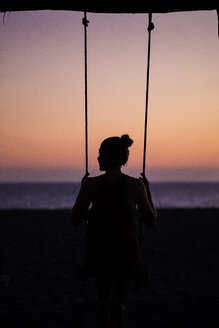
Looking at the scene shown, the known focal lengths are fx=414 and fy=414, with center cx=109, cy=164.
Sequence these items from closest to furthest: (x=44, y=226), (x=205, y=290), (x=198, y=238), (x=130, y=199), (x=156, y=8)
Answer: (x=130, y=199)
(x=156, y=8)
(x=205, y=290)
(x=198, y=238)
(x=44, y=226)

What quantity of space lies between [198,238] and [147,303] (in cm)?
610

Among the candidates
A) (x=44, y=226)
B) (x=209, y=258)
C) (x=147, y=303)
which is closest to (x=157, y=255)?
(x=209, y=258)

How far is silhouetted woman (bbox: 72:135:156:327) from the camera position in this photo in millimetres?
2834

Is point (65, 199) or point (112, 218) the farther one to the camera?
point (65, 199)

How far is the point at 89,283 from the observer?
22.5ft

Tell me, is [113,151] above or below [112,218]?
above

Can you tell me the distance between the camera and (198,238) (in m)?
11.5

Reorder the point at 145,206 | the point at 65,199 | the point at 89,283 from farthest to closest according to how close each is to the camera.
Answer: the point at 65,199
the point at 89,283
the point at 145,206

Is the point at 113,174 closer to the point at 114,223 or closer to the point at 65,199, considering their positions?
the point at 114,223

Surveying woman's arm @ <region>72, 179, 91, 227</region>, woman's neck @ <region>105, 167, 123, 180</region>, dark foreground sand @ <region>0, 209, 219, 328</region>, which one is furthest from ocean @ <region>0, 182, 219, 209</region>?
woman's neck @ <region>105, 167, 123, 180</region>

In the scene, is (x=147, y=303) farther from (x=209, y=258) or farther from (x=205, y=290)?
(x=209, y=258)

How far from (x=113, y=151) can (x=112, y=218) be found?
459mm

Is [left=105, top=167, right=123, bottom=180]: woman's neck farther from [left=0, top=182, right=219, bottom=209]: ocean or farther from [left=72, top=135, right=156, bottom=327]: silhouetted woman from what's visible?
[left=0, top=182, right=219, bottom=209]: ocean

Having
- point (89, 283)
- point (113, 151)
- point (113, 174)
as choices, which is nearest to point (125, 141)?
point (113, 151)
